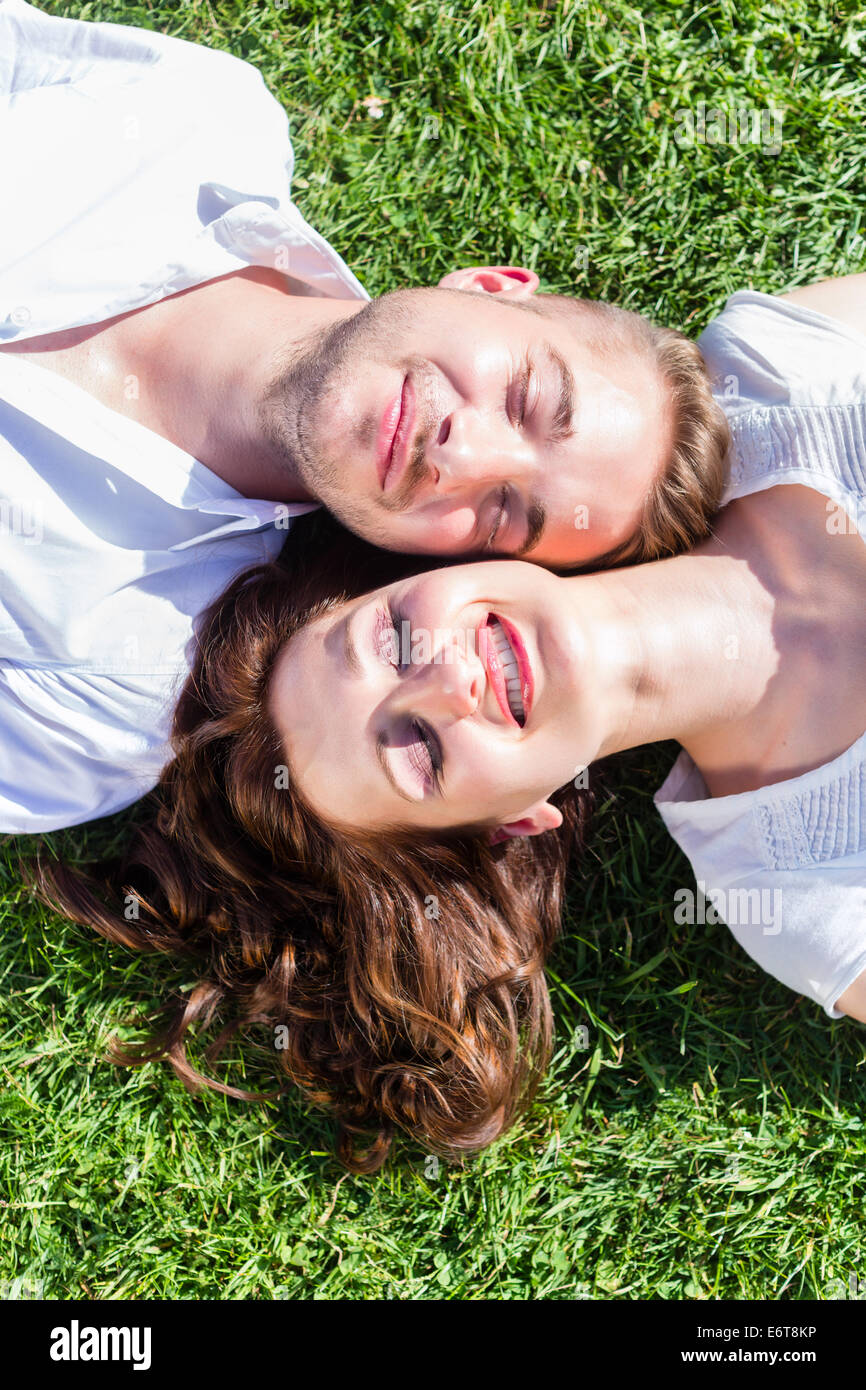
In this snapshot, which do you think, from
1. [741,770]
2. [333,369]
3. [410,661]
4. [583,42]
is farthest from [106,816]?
[583,42]

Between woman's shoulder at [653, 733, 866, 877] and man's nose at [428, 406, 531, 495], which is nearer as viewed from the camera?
man's nose at [428, 406, 531, 495]

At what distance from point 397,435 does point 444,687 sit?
78 cm

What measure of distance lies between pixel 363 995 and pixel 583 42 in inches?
146

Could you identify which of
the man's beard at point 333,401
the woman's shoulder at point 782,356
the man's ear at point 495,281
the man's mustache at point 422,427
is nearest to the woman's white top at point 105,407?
the man's beard at point 333,401

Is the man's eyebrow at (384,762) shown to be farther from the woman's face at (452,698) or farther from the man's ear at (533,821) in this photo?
the man's ear at (533,821)

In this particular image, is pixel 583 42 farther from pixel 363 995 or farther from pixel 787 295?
pixel 363 995

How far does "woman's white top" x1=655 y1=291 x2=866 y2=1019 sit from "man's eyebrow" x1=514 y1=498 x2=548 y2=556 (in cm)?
77

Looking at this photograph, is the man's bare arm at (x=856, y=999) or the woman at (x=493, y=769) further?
the man's bare arm at (x=856, y=999)

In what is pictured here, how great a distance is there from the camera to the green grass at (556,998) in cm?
377

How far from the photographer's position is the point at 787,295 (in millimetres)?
3553

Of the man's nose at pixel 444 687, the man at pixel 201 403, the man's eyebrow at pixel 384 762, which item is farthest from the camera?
the man at pixel 201 403

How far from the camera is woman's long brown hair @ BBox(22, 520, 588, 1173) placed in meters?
3.46

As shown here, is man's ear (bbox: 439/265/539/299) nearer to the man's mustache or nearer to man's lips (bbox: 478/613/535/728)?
the man's mustache

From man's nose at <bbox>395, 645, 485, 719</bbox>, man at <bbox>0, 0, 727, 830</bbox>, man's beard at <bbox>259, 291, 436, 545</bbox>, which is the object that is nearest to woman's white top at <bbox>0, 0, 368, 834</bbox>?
man at <bbox>0, 0, 727, 830</bbox>
